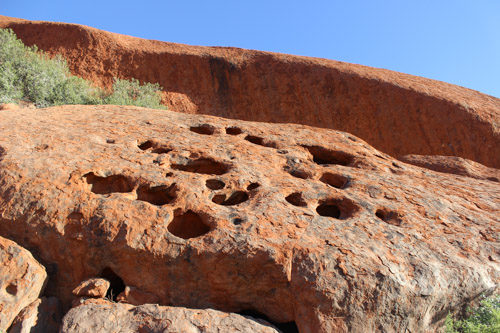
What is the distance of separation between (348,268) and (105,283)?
2067mm

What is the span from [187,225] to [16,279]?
1.55m

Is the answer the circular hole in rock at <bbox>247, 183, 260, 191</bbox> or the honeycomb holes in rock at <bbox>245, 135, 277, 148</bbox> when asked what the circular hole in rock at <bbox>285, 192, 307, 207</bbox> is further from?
the honeycomb holes in rock at <bbox>245, 135, 277, 148</bbox>

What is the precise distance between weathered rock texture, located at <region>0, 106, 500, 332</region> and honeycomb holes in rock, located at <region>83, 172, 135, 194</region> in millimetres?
14

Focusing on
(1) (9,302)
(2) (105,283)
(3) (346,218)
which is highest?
(3) (346,218)

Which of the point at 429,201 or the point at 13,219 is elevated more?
the point at 429,201

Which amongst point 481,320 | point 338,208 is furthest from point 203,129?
point 481,320

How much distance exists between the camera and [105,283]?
340 centimetres

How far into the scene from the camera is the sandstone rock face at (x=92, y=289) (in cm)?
332

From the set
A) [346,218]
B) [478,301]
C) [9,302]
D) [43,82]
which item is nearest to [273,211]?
[346,218]

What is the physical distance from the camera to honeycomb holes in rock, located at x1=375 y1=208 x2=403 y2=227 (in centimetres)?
425

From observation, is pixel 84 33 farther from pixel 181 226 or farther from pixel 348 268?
pixel 348 268

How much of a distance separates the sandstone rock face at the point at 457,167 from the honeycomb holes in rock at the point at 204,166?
14.9 ft

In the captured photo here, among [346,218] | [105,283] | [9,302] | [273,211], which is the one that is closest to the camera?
[9,302]

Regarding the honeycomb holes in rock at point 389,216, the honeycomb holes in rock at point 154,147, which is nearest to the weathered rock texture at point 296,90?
the honeycomb holes in rock at point 389,216
